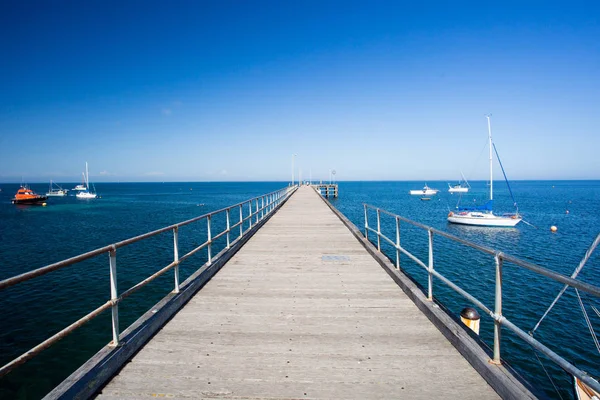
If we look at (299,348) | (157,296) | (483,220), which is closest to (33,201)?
(157,296)

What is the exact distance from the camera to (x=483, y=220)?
33.7 metres

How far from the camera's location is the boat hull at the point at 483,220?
32.4 m

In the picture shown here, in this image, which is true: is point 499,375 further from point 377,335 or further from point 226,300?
point 226,300

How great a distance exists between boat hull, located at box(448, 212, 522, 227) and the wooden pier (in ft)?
106

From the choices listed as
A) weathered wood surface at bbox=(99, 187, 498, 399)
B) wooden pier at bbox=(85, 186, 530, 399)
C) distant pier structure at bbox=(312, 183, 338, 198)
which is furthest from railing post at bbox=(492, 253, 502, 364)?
distant pier structure at bbox=(312, 183, 338, 198)

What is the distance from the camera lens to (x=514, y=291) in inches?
519

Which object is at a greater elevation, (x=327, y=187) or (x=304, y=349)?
(x=327, y=187)

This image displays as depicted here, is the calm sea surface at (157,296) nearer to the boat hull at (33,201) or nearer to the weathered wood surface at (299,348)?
the weathered wood surface at (299,348)

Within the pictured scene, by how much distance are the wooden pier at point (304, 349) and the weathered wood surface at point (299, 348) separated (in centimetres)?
1

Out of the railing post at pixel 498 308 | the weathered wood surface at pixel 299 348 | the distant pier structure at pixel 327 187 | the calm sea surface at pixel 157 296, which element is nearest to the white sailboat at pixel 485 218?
the calm sea surface at pixel 157 296

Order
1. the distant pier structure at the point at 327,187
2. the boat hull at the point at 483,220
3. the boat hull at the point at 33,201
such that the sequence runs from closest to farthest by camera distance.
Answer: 1. the boat hull at the point at 483,220
2. the distant pier structure at the point at 327,187
3. the boat hull at the point at 33,201

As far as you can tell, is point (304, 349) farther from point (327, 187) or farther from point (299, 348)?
point (327, 187)

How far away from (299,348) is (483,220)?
35.6 meters

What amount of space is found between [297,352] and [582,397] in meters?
5.38
